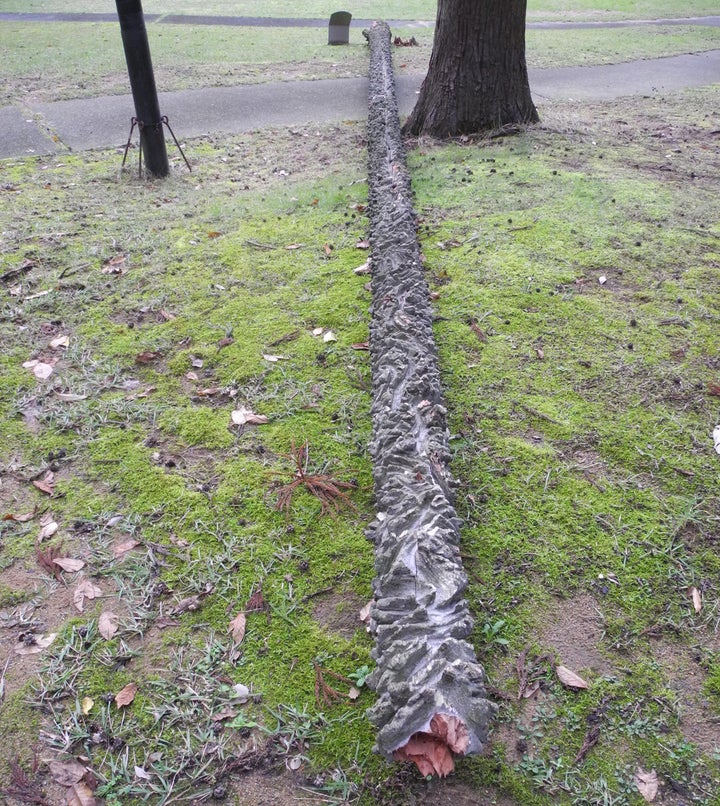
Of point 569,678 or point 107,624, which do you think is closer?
point 569,678

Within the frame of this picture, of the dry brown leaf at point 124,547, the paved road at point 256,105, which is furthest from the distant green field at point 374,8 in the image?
the dry brown leaf at point 124,547

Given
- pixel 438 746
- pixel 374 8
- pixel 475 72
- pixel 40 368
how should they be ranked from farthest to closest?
pixel 374 8 → pixel 475 72 → pixel 40 368 → pixel 438 746

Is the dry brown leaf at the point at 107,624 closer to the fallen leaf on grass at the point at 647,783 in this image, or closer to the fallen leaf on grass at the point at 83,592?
the fallen leaf on grass at the point at 83,592

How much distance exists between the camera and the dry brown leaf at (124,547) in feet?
7.75

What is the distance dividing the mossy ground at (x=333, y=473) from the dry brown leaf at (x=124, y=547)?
0.03ft

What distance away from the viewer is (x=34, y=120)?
7.15 m

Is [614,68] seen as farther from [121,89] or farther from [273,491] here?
[273,491]

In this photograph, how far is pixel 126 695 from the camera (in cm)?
191

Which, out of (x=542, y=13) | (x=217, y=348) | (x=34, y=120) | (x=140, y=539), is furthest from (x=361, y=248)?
(x=542, y=13)

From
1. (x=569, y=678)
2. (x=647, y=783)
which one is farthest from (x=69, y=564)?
(x=647, y=783)

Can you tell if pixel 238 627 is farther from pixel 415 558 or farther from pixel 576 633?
pixel 576 633

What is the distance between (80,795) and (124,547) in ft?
2.86

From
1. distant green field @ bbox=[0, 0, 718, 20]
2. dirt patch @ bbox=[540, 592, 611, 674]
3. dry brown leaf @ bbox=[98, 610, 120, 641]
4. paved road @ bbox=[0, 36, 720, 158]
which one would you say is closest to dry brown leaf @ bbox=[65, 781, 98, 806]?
dry brown leaf @ bbox=[98, 610, 120, 641]

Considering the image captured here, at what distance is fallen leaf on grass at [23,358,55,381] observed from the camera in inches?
129
